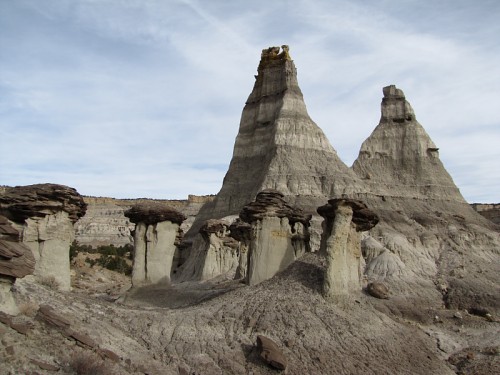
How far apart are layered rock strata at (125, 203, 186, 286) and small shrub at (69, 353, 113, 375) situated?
17.8 metres

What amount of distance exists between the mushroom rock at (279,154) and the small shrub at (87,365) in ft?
140

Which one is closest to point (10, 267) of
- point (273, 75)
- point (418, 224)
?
point (418, 224)

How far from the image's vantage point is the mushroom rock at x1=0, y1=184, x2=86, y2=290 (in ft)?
72.2

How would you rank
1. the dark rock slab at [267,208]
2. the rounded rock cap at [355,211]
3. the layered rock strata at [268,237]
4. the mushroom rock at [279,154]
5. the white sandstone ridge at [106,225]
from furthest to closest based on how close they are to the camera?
the white sandstone ridge at [106,225] → the mushroom rock at [279,154] → the dark rock slab at [267,208] → the layered rock strata at [268,237] → the rounded rock cap at [355,211]

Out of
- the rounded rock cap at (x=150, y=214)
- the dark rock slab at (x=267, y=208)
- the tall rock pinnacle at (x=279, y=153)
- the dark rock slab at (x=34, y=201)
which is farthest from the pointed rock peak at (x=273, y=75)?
the dark rock slab at (x=34, y=201)

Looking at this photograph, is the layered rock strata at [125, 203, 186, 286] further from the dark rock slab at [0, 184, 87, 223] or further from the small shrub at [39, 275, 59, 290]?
the small shrub at [39, 275, 59, 290]

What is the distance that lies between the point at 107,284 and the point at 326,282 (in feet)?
Result: 91.9

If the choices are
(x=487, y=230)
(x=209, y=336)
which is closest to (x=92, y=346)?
(x=209, y=336)

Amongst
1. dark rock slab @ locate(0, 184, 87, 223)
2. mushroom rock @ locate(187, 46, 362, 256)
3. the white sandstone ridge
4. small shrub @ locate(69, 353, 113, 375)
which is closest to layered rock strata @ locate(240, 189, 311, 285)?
dark rock slab @ locate(0, 184, 87, 223)

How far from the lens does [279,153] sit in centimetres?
6097

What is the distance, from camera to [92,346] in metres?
14.3

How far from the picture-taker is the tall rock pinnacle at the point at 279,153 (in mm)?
58553

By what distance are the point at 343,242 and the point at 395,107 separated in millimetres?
49282

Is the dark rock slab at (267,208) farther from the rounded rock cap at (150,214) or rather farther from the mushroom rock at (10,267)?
the mushroom rock at (10,267)
